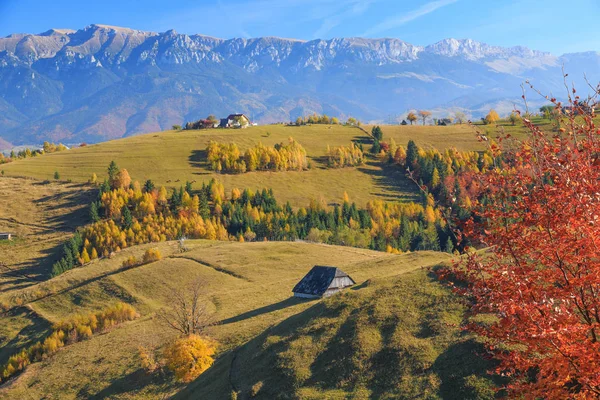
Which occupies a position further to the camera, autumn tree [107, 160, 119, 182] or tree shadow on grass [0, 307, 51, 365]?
autumn tree [107, 160, 119, 182]

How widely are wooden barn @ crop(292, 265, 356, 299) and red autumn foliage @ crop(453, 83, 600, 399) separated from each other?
190ft

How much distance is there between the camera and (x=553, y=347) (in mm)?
16844

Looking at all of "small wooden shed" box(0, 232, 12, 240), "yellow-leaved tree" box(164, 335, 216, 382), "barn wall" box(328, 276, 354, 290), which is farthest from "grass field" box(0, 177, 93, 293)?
"barn wall" box(328, 276, 354, 290)

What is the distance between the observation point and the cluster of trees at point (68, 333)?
74812mm

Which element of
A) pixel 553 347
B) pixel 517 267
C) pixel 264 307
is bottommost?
pixel 264 307

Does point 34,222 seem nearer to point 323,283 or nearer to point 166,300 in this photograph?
point 166,300

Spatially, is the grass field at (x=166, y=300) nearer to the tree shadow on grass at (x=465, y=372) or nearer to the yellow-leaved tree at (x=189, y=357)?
the yellow-leaved tree at (x=189, y=357)

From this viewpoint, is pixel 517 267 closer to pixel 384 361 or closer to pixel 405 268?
A: pixel 384 361

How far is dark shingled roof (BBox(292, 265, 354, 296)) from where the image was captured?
252 ft

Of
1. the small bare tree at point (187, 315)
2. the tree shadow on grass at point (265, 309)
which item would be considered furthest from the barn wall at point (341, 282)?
the small bare tree at point (187, 315)

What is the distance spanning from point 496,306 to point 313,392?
21946mm

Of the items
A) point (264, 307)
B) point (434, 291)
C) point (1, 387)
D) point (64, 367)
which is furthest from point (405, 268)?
point (1, 387)

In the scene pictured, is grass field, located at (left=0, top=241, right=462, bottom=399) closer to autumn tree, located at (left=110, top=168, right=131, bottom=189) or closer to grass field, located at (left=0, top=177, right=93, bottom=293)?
grass field, located at (left=0, top=177, right=93, bottom=293)

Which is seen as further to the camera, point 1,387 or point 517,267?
point 1,387
